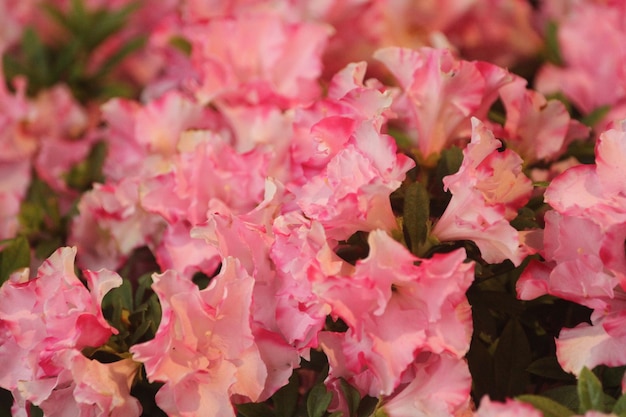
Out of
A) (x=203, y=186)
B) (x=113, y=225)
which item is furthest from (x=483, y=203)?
(x=113, y=225)

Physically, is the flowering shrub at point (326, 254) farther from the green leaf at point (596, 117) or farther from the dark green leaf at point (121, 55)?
the dark green leaf at point (121, 55)

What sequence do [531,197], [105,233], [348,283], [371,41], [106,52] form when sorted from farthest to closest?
[106,52] → [371,41] → [105,233] → [531,197] → [348,283]

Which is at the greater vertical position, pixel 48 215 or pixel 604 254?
pixel 604 254

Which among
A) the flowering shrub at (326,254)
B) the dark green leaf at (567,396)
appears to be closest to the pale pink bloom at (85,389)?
the flowering shrub at (326,254)

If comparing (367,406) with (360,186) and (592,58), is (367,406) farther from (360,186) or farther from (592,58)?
(592,58)

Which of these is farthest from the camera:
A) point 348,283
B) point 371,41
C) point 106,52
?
point 106,52

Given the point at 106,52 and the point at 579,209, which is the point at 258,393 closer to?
the point at 579,209

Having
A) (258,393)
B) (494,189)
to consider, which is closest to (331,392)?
(258,393)
